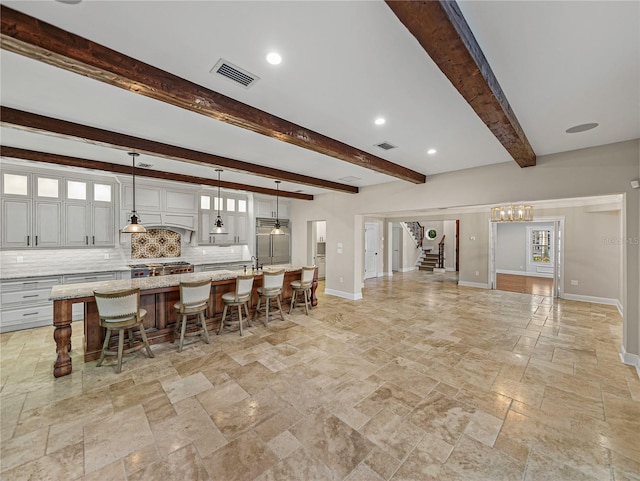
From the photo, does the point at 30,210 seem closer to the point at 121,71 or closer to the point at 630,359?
the point at 121,71

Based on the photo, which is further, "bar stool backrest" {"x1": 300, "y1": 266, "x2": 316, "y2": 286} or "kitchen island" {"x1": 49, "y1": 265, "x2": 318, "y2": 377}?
"bar stool backrest" {"x1": 300, "y1": 266, "x2": 316, "y2": 286}

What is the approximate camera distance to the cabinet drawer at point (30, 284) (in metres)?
4.30

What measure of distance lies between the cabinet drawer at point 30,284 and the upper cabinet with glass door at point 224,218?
105 inches

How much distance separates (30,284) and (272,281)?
13.2 ft

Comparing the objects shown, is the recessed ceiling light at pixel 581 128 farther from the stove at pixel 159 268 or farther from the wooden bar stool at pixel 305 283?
the stove at pixel 159 268

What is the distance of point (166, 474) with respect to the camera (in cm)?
177

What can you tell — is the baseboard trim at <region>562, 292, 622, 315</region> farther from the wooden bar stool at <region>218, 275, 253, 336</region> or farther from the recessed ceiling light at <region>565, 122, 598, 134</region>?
the wooden bar stool at <region>218, 275, 253, 336</region>

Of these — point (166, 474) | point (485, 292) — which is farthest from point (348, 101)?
point (485, 292)

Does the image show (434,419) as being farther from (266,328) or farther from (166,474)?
(266,328)

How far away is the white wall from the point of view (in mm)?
3363

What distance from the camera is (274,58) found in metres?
1.86

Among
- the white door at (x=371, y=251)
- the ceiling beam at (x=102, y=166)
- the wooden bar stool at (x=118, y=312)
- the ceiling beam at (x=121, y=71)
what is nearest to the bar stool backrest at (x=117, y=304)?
the wooden bar stool at (x=118, y=312)

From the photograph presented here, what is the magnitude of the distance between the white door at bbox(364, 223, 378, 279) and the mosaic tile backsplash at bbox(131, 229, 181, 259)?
631cm

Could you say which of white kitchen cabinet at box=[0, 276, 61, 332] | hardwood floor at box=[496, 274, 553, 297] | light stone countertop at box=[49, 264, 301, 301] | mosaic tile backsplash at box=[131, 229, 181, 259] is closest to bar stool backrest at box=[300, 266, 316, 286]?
light stone countertop at box=[49, 264, 301, 301]
